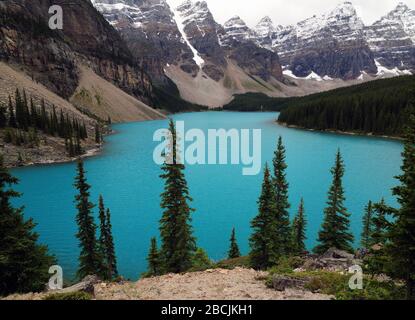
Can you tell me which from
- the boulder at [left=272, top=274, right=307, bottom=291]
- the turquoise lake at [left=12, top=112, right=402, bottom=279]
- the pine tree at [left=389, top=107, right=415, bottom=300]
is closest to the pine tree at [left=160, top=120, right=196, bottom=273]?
the turquoise lake at [left=12, top=112, right=402, bottom=279]

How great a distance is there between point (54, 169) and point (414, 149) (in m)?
76.1

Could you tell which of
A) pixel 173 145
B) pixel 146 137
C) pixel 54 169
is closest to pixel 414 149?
pixel 173 145

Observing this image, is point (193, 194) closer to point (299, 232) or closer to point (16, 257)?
point (299, 232)

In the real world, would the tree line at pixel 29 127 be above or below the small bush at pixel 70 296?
above

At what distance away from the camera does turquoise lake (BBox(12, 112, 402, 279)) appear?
39.5 m

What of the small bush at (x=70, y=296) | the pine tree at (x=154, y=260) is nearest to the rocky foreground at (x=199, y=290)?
the small bush at (x=70, y=296)

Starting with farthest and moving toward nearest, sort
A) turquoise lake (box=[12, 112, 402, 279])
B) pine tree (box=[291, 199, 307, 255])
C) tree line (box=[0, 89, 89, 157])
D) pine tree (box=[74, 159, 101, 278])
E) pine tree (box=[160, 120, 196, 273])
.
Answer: tree line (box=[0, 89, 89, 157])
turquoise lake (box=[12, 112, 402, 279])
pine tree (box=[291, 199, 307, 255])
pine tree (box=[74, 159, 101, 278])
pine tree (box=[160, 120, 196, 273])

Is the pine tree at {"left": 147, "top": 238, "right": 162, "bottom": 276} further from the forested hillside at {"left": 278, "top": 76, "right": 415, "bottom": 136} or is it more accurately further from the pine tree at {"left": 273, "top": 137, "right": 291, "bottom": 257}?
the forested hillside at {"left": 278, "top": 76, "right": 415, "bottom": 136}

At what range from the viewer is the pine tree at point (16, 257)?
54.7 feet

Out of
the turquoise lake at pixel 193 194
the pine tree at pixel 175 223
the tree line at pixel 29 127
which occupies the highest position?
the tree line at pixel 29 127

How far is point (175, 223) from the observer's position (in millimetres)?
26172

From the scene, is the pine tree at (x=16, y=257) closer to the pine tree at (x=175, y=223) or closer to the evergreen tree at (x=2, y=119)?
the pine tree at (x=175, y=223)

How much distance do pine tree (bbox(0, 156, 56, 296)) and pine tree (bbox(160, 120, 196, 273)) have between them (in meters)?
9.55

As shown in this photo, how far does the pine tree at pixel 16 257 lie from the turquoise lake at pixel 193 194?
13.4m
